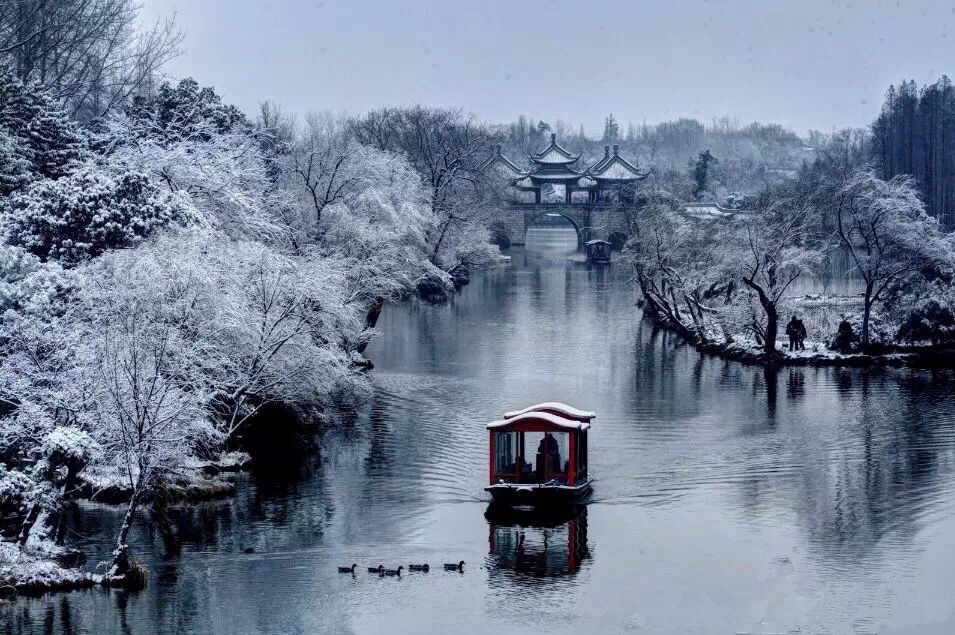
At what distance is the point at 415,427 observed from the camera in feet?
119

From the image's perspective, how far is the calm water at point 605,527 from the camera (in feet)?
69.8

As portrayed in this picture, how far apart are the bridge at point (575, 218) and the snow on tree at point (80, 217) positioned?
79.4 metres

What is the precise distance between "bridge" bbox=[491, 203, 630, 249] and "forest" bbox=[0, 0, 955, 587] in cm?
4697

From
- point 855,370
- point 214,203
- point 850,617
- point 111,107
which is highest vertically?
point 111,107

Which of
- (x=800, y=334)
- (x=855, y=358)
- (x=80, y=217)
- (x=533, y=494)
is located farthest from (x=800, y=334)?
(x=80, y=217)

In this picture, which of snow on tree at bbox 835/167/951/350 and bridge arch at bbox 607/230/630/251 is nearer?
snow on tree at bbox 835/167/951/350

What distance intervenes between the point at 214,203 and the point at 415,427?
10.3 metres

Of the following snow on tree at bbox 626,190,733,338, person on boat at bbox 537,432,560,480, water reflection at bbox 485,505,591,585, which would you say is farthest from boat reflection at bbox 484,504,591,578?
snow on tree at bbox 626,190,733,338

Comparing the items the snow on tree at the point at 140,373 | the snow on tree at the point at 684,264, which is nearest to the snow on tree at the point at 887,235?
the snow on tree at the point at 684,264

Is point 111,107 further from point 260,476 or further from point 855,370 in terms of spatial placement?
point 855,370

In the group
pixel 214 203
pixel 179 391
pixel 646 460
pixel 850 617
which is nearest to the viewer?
pixel 850 617

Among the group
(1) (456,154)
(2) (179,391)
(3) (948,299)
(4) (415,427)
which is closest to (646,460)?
(4) (415,427)

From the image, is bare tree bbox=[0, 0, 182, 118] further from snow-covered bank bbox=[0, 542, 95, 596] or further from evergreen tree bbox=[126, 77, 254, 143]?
snow-covered bank bbox=[0, 542, 95, 596]

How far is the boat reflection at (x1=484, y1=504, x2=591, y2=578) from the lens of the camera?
24.0 metres
